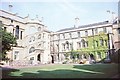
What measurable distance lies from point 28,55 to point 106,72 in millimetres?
7062

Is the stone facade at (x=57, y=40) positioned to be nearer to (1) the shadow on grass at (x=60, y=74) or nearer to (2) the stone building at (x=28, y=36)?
(2) the stone building at (x=28, y=36)

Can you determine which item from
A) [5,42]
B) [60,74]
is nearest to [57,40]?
[60,74]

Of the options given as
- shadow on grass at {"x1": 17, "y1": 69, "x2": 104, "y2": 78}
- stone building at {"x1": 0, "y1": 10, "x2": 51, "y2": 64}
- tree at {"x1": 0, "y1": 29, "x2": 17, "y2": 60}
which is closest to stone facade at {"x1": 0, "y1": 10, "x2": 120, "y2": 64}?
stone building at {"x1": 0, "y1": 10, "x2": 51, "y2": 64}

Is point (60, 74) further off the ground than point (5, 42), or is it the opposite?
point (5, 42)

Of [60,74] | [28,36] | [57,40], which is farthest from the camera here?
[57,40]

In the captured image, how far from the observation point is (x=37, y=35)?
622 inches

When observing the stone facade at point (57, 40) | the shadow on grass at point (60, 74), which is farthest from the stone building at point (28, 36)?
the shadow on grass at point (60, 74)

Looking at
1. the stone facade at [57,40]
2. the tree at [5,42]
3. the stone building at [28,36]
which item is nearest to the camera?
the tree at [5,42]

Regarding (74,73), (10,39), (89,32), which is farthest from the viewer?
(89,32)

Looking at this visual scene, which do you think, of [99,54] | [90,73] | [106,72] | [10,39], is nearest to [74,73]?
[90,73]

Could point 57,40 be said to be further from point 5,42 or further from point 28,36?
point 5,42

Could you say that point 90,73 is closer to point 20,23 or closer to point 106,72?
point 106,72

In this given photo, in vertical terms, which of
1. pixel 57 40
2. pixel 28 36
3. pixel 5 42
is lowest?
pixel 5 42

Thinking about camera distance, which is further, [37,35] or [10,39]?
[37,35]
